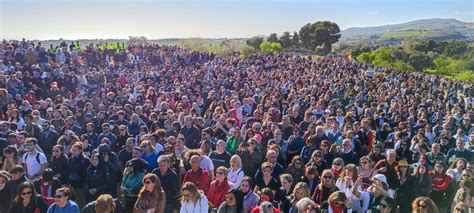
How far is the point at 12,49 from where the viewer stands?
20188 millimetres

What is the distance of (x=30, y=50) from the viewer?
1911cm

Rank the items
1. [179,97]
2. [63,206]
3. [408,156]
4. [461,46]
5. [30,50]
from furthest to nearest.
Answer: [461,46], [30,50], [179,97], [408,156], [63,206]

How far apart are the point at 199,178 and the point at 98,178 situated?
154 centimetres

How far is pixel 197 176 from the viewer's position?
20.8 feet

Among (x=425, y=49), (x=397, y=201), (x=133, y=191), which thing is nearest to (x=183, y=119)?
(x=133, y=191)

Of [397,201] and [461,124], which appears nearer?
[397,201]

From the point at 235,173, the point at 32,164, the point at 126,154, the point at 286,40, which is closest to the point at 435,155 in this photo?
the point at 235,173

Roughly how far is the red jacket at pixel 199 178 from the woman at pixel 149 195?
3.03ft

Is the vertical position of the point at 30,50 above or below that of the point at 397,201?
above

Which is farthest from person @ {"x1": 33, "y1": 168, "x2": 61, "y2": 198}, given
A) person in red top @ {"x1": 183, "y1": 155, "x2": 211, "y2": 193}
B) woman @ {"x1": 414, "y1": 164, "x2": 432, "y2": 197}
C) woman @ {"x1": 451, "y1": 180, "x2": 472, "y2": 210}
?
woman @ {"x1": 451, "y1": 180, "x2": 472, "y2": 210}

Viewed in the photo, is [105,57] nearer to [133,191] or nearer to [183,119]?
[183,119]

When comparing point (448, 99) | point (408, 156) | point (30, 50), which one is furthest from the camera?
point (448, 99)

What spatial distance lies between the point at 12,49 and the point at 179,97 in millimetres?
10104

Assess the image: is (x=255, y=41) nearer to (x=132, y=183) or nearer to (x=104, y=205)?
(x=132, y=183)
